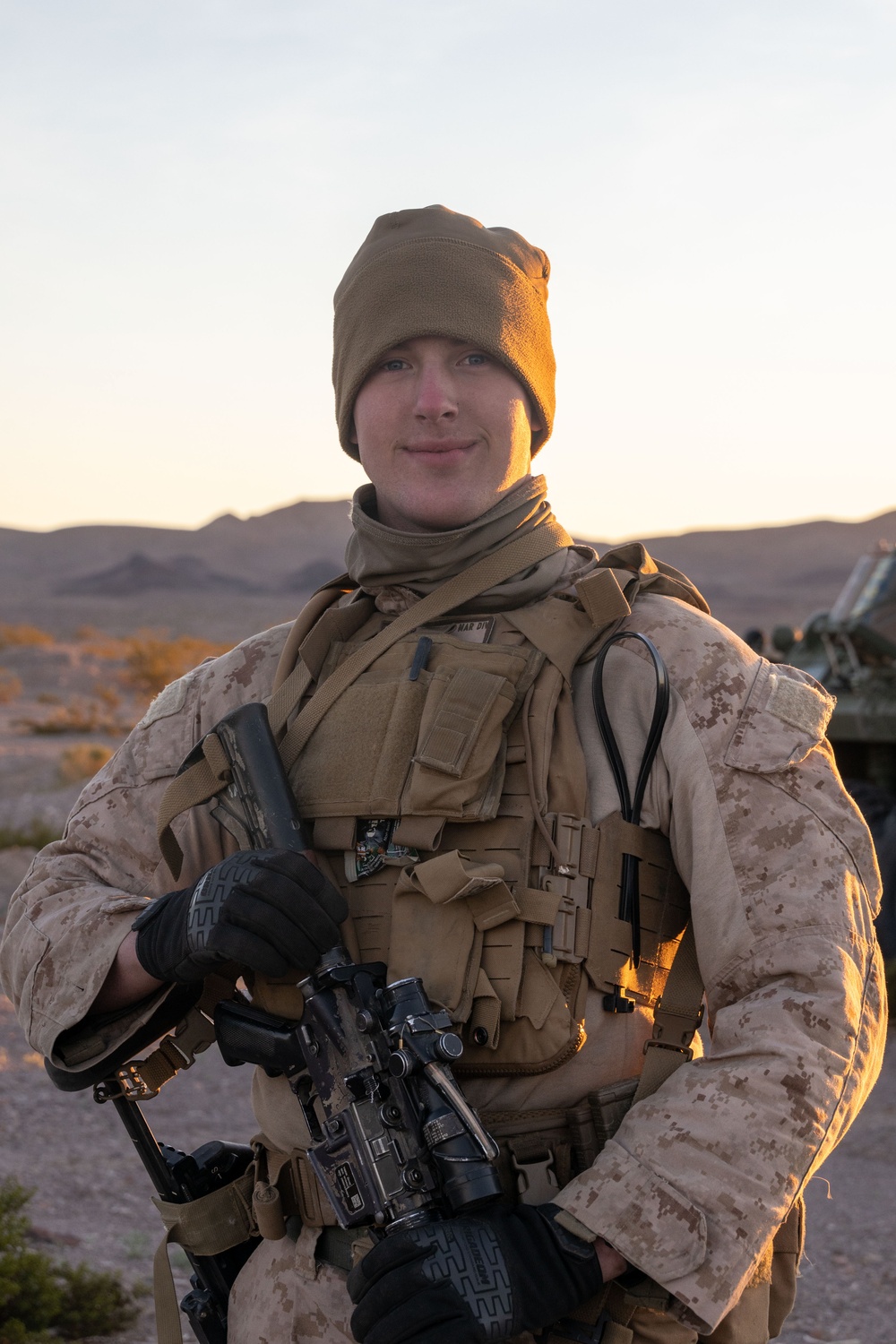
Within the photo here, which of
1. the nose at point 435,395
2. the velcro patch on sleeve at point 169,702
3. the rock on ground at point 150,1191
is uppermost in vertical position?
the nose at point 435,395

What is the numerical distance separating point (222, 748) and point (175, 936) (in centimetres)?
33

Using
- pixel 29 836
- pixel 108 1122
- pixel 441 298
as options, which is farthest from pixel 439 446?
pixel 29 836

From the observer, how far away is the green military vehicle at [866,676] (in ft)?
31.7

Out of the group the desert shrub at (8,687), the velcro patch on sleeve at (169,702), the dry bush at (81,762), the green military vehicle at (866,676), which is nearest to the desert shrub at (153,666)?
the desert shrub at (8,687)

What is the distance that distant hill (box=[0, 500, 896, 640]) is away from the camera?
74312 mm

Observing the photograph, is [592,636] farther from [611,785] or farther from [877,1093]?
[877,1093]

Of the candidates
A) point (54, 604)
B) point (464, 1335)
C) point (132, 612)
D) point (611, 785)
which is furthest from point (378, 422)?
point (54, 604)

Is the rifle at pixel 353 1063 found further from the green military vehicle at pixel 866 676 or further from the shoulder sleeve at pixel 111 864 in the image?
the green military vehicle at pixel 866 676

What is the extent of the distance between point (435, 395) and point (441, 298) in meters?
0.17

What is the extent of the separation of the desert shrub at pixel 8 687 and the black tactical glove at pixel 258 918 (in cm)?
2402

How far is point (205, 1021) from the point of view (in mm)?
2520

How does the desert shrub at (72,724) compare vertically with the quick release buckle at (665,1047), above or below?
below

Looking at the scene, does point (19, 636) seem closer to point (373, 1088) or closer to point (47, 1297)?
point (47, 1297)

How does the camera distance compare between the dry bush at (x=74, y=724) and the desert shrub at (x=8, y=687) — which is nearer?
the dry bush at (x=74, y=724)
